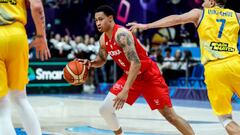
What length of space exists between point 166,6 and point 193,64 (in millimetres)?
→ 6783

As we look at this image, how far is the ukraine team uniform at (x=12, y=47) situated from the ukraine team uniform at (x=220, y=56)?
215cm

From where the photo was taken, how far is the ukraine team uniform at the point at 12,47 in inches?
204

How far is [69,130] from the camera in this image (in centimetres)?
929

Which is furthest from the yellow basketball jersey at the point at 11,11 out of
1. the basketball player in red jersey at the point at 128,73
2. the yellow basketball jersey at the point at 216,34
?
the yellow basketball jersey at the point at 216,34

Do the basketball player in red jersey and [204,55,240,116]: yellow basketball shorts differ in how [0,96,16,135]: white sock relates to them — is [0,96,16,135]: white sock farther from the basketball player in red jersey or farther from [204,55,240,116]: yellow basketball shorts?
[204,55,240,116]: yellow basketball shorts

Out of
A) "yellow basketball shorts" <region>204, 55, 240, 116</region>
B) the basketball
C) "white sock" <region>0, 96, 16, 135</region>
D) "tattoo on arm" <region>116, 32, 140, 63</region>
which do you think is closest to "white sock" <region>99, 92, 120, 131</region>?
the basketball

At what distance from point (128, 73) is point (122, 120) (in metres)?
4.36

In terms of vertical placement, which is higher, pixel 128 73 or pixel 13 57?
pixel 13 57

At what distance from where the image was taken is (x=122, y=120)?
11070mm

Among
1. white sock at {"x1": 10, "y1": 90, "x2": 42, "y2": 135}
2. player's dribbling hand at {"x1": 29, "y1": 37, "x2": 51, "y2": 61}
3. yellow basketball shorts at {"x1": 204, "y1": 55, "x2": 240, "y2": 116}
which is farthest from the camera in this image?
→ yellow basketball shorts at {"x1": 204, "y1": 55, "x2": 240, "y2": 116}

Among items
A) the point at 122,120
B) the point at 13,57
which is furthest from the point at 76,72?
the point at 122,120

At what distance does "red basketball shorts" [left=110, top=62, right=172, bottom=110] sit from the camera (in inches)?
282

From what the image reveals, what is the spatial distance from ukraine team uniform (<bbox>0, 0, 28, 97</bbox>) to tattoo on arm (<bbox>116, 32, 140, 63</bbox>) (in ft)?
5.44

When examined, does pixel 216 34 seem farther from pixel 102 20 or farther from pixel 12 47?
pixel 12 47
